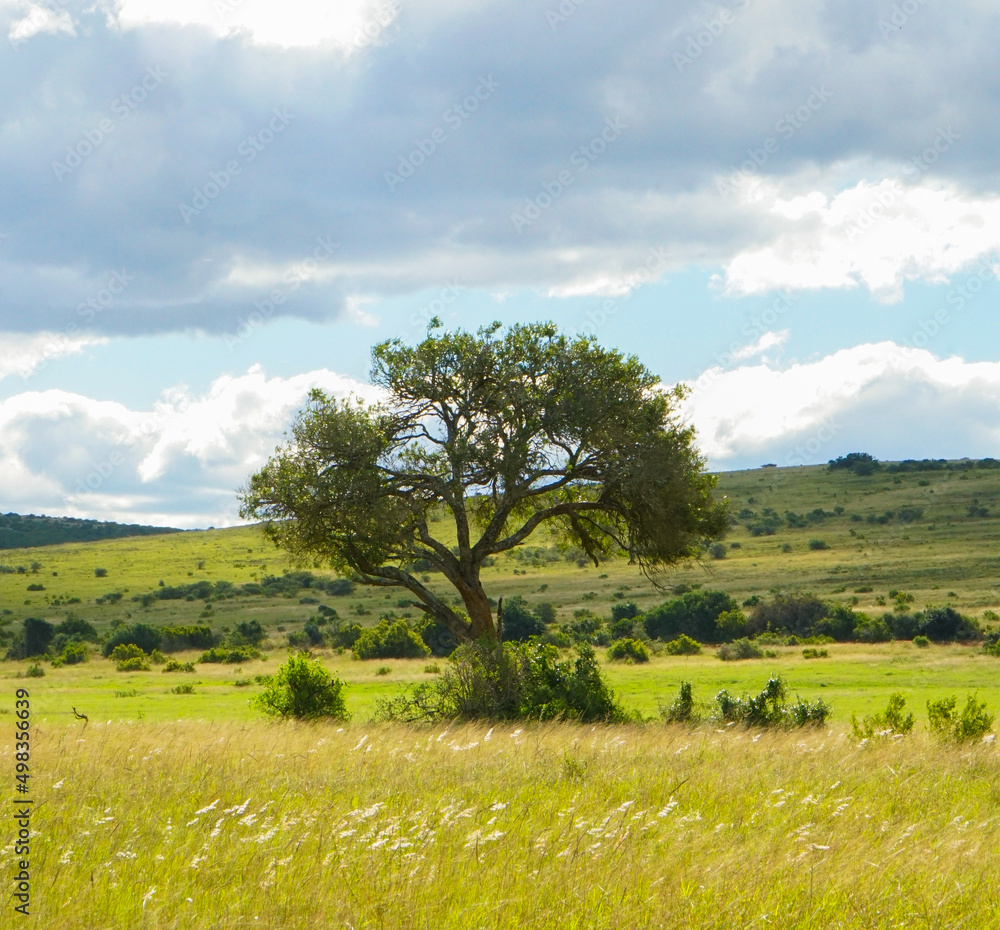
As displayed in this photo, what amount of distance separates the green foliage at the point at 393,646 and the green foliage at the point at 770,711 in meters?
36.6

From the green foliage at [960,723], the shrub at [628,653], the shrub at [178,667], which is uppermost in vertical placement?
the green foliage at [960,723]

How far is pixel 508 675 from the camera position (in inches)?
883

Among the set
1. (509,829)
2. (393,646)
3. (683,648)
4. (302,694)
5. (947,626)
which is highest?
(509,829)

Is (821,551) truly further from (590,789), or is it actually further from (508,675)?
(590,789)

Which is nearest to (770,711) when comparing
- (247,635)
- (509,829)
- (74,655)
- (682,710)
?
(682,710)

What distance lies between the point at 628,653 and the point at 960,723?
34.9 m

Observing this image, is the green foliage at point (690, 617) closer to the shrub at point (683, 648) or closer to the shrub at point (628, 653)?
the shrub at point (683, 648)

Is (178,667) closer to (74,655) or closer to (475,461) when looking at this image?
(74,655)

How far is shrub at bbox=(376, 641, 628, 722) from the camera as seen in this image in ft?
72.6

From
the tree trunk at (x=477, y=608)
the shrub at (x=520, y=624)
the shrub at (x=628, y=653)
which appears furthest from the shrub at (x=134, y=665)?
the tree trunk at (x=477, y=608)

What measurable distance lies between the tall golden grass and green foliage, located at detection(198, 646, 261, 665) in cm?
4817

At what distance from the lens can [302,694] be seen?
24906 mm

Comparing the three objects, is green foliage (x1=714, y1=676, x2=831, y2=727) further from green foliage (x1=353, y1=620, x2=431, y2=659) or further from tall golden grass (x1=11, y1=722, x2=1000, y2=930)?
green foliage (x1=353, y1=620, x2=431, y2=659)

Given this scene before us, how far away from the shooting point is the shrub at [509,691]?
72.6 ft
